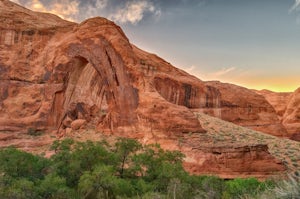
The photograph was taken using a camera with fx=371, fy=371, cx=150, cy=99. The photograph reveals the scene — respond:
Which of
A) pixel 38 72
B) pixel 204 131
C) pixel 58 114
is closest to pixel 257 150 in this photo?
pixel 204 131

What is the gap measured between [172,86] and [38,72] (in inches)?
862

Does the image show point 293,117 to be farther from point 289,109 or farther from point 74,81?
point 74,81

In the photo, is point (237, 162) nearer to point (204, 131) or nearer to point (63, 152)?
point (204, 131)

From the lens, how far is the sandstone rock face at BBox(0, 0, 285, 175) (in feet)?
92.2

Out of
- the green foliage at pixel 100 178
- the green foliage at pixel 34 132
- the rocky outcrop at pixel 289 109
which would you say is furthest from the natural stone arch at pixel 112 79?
the rocky outcrop at pixel 289 109

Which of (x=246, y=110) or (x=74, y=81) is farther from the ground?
(x=74, y=81)

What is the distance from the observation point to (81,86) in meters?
38.2

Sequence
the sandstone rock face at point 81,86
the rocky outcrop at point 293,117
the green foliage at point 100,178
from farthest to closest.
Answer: the rocky outcrop at point 293,117
the sandstone rock face at point 81,86
the green foliage at point 100,178

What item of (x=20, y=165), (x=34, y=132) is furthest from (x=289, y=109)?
(x=20, y=165)

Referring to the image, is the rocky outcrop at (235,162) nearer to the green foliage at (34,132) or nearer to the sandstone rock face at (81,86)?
the sandstone rock face at (81,86)

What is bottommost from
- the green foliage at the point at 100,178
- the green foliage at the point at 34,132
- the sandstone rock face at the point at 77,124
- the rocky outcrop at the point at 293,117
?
the green foliage at the point at 100,178

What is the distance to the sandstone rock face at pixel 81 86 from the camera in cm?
2811

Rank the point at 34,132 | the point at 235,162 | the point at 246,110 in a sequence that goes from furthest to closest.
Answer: the point at 246,110, the point at 34,132, the point at 235,162

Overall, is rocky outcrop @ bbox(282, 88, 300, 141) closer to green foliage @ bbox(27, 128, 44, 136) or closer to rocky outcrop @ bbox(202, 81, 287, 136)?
rocky outcrop @ bbox(202, 81, 287, 136)
